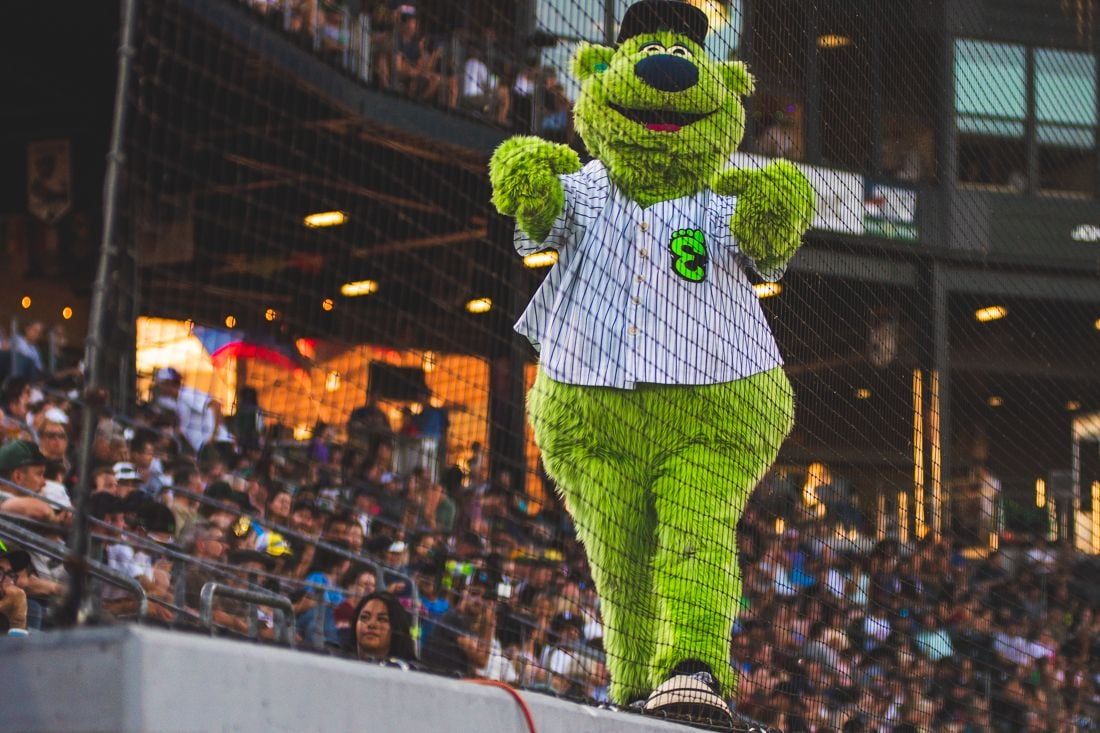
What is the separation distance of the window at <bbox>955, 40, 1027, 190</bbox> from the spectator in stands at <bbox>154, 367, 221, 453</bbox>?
4265 mm

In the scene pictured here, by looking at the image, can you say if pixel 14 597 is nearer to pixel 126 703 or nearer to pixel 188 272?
pixel 126 703


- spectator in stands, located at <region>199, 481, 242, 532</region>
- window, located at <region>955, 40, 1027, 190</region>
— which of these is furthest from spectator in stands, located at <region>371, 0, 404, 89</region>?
spectator in stands, located at <region>199, 481, 242, 532</region>

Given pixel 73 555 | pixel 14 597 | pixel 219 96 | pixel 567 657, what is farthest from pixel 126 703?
pixel 219 96

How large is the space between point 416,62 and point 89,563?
9568 millimetres

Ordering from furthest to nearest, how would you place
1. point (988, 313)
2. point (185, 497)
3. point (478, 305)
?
point (478, 305)
point (988, 313)
point (185, 497)

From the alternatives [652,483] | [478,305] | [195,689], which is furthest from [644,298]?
[478,305]

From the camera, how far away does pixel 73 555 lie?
283 centimetres

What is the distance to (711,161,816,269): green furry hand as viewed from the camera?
16.8 feet

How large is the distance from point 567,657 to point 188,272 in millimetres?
6296

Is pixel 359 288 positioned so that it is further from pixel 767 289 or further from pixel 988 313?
pixel 767 289

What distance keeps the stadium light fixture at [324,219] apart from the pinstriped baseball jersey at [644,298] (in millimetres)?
6879

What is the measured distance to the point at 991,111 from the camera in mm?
10219

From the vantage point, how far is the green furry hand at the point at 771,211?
16.8 feet

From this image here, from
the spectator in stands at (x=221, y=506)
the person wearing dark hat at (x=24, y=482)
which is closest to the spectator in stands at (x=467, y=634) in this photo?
the spectator in stands at (x=221, y=506)
